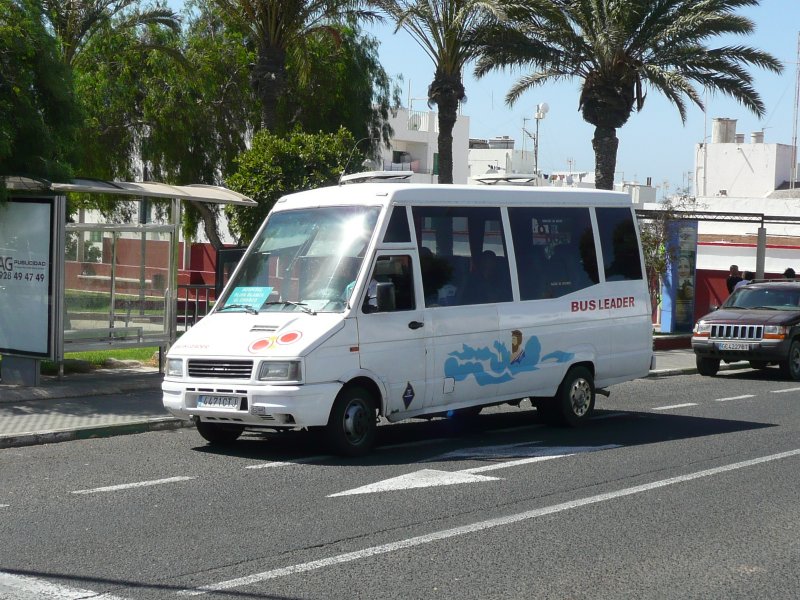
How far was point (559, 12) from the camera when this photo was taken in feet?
80.6

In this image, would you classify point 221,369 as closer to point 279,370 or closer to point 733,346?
point 279,370

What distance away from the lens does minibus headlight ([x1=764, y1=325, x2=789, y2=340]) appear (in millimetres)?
19578

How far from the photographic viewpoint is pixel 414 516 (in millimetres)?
8133

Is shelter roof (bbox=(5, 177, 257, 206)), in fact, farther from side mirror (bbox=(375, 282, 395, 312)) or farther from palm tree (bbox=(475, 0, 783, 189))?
palm tree (bbox=(475, 0, 783, 189))

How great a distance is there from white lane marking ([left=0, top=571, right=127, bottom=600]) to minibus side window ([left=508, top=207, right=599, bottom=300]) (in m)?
7.06

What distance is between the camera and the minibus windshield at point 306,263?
10.6 meters

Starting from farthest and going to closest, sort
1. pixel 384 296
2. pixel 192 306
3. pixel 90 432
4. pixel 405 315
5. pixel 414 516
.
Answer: pixel 192 306
pixel 90 432
pixel 405 315
pixel 384 296
pixel 414 516

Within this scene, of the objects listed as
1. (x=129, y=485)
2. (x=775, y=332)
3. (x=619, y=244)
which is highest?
(x=619, y=244)

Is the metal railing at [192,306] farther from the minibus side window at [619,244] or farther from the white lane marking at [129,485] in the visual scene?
the white lane marking at [129,485]

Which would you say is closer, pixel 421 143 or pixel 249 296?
pixel 249 296

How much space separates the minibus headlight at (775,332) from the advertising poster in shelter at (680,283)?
9066mm

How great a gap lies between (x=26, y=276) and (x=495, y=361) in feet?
21.7

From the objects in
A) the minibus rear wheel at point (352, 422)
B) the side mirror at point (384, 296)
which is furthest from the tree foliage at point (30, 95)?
the minibus rear wheel at point (352, 422)

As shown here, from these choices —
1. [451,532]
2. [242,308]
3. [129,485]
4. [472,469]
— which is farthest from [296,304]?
[451,532]
